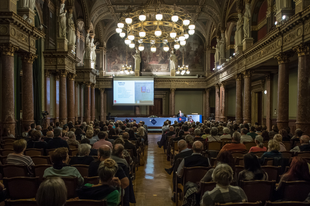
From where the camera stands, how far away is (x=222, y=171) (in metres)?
2.51

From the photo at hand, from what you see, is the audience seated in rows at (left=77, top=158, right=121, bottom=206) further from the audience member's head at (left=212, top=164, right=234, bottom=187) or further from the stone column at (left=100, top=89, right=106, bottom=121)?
the stone column at (left=100, top=89, right=106, bottom=121)

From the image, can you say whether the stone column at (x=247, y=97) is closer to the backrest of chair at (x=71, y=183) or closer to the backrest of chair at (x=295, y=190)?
the backrest of chair at (x=295, y=190)

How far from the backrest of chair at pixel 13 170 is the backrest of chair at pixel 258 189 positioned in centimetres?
329

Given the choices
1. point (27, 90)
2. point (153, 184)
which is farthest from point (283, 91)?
point (27, 90)

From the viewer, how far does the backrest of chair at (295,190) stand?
2941 mm

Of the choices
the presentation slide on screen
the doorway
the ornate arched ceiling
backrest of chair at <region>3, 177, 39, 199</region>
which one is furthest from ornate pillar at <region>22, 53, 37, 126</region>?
the doorway

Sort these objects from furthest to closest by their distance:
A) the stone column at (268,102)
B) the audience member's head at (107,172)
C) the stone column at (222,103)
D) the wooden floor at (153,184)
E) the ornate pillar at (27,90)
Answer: the stone column at (222,103)
the stone column at (268,102)
the ornate pillar at (27,90)
the wooden floor at (153,184)
the audience member's head at (107,172)

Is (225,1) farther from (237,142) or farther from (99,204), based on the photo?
(99,204)

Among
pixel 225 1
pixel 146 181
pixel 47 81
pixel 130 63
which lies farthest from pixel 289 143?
pixel 130 63

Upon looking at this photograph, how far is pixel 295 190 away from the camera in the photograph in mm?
2973

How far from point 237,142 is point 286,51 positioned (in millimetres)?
6707

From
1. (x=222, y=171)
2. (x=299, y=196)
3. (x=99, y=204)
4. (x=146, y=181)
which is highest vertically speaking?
(x=222, y=171)

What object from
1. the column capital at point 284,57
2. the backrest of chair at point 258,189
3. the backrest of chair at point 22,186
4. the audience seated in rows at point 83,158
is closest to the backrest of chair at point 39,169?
the audience seated in rows at point 83,158

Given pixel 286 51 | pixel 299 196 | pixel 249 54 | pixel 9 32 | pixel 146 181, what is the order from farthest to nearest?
pixel 249 54, pixel 286 51, pixel 9 32, pixel 146 181, pixel 299 196
